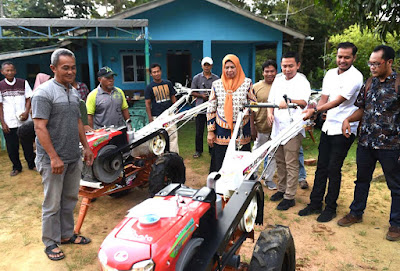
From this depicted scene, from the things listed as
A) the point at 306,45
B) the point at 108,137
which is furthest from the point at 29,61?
the point at 306,45

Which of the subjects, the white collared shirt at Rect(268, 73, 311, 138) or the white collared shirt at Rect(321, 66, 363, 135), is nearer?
the white collared shirt at Rect(321, 66, 363, 135)

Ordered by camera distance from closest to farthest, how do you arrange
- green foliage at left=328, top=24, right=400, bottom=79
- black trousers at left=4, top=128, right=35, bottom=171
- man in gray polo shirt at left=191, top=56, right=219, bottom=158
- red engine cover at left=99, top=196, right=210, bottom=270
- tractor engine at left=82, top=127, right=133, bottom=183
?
red engine cover at left=99, top=196, right=210, bottom=270
tractor engine at left=82, top=127, right=133, bottom=183
black trousers at left=4, top=128, right=35, bottom=171
man in gray polo shirt at left=191, top=56, right=219, bottom=158
green foliage at left=328, top=24, right=400, bottom=79

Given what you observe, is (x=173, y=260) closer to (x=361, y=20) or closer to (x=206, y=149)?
(x=361, y=20)

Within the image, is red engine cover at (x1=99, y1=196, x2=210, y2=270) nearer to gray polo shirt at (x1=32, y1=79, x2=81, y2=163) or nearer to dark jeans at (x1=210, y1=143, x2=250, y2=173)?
gray polo shirt at (x1=32, y1=79, x2=81, y2=163)

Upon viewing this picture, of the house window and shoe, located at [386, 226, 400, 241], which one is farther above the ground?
the house window

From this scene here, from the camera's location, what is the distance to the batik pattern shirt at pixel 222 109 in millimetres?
3959

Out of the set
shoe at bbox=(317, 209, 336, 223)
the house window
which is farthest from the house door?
shoe at bbox=(317, 209, 336, 223)

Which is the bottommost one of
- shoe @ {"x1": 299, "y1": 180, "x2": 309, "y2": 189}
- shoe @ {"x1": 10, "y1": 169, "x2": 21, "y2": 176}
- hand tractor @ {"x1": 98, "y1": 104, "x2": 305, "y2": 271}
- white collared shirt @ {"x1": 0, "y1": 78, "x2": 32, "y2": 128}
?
shoe @ {"x1": 10, "y1": 169, "x2": 21, "y2": 176}

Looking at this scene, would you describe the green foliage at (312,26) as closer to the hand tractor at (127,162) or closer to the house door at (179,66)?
the house door at (179,66)

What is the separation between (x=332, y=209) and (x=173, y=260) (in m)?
2.92

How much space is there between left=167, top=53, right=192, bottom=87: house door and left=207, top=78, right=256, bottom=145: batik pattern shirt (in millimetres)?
9642

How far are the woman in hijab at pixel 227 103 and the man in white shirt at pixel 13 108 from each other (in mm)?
3682

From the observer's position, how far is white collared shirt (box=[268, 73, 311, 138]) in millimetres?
3949

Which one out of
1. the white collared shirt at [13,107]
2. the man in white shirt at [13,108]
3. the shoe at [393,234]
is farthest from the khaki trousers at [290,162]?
the white collared shirt at [13,107]
